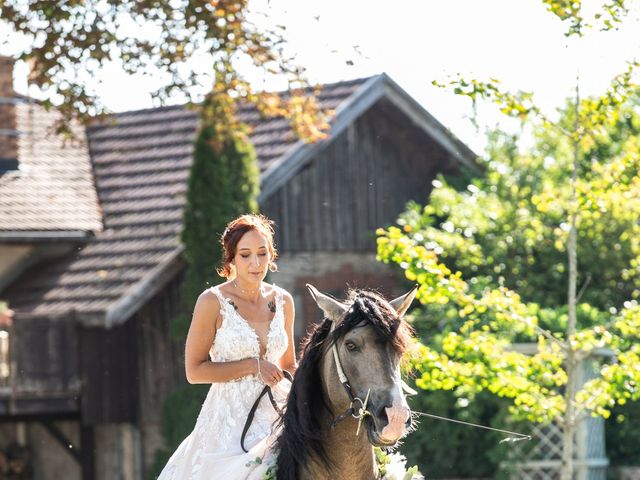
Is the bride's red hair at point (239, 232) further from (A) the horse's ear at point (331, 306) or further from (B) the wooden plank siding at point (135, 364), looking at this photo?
(B) the wooden plank siding at point (135, 364)

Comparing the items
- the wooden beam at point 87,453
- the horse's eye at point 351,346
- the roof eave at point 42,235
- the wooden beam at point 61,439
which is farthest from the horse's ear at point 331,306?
the wooden beam at point 87,453

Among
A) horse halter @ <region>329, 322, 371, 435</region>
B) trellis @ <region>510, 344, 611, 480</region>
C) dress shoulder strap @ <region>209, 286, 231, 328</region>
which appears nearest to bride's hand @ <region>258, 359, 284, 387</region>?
dress shoulder strap @ <region>209, 286, 231, 328</region>

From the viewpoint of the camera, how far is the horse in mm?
5730

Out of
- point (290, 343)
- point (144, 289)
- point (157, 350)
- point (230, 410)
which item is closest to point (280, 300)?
point (290, 343)

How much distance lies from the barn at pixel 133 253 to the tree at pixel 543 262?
1.34 meters

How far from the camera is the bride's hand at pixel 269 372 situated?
21.7 feet

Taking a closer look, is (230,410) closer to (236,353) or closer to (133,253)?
(236,353)

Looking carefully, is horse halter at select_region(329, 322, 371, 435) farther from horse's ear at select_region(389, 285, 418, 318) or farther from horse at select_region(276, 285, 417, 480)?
horse's ear at select_region(389, 285, 418, 318)

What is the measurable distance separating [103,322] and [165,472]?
1201cm

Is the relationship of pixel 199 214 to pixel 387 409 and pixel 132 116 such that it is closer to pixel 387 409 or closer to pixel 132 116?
pixel 132 116

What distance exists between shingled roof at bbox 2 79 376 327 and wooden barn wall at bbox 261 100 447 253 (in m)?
0.62

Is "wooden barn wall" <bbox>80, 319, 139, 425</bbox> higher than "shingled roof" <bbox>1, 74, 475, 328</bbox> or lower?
lower

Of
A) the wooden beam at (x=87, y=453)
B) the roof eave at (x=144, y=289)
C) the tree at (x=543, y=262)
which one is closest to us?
the tree at (x=543, y=262)

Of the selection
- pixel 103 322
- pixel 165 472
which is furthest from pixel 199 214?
pixel 165 472
